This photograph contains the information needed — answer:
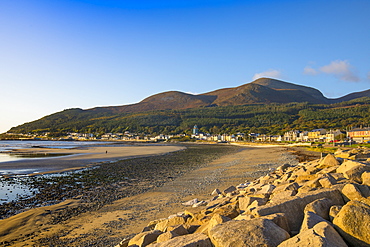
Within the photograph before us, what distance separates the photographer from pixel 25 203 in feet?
38.4

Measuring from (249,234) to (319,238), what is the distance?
90 cm

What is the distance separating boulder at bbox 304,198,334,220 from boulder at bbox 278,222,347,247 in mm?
720

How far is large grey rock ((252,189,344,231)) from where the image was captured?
Result: 464 cm

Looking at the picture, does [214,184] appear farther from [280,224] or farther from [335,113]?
[335,113]

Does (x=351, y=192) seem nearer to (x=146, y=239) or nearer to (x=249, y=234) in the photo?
(x=249, y=234)

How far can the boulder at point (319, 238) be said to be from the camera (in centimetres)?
333

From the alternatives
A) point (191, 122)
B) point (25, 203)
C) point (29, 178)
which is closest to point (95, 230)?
point (25, 203)

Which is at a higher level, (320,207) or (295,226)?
(320,207)

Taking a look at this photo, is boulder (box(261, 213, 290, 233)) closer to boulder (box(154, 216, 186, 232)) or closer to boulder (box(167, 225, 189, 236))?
boulder (box(167, 225, 189, 236))

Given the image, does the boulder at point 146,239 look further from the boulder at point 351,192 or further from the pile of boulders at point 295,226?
the boulder at point 351,192

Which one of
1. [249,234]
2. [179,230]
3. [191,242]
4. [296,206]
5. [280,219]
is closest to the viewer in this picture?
[249,234]

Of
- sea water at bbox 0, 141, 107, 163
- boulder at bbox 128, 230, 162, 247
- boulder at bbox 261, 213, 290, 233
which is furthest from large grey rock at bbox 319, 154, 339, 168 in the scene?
sea water at bbox 0, 141, 107, 163

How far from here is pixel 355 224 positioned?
3787 millimetres

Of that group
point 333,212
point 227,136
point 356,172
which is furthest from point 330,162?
point 227,136
